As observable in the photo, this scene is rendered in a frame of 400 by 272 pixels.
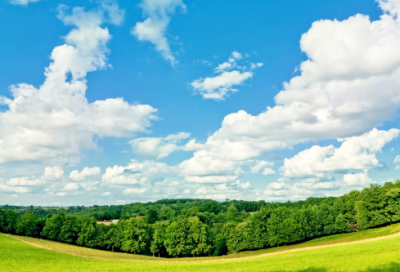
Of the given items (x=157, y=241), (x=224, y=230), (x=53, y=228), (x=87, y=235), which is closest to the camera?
(x=157, y=241)

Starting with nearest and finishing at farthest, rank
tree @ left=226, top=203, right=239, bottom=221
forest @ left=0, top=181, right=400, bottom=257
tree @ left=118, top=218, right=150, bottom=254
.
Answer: forest @ left=0, top=181, right=400, bottom=257
tree @ left=118, top=218, right=150, bottom=254
tree @ left=226, top=203, right=239, bottom=221

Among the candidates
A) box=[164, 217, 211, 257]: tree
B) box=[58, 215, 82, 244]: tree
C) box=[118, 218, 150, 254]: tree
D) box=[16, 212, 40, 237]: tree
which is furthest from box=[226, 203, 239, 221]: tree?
box=[16, 212, 40, 237]: tree

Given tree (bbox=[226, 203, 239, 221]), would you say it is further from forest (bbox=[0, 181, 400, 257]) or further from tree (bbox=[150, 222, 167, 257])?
tree (bbox=[150, 222, 167, 257])

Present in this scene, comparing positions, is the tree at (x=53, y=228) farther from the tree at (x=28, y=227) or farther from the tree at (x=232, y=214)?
the tree at (x=232, y=214)

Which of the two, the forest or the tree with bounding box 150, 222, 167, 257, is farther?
the tree with bounding box 150, 222, 167, 257

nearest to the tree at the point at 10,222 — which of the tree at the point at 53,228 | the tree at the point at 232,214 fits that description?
the tree at the point at 53,228

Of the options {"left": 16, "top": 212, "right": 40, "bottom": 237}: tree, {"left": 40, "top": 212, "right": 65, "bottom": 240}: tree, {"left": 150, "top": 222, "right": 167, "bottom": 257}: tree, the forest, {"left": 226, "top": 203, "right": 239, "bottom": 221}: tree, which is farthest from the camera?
{"left": 226, "top": 203, "right": 239, "bottom": 221}: tree

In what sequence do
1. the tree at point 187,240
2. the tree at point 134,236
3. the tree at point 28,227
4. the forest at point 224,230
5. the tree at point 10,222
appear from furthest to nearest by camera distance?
the tree at point 10,222, the tree at point 28,227, the tree at point 134,236, the forest at point 224,230, the tree at point 187,240

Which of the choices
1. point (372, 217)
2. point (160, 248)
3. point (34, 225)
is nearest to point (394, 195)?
point (372, 217)

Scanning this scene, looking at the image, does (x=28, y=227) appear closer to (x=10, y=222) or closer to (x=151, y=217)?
(x=10, y=222)

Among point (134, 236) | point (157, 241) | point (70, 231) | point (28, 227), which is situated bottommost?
point (157, 241)

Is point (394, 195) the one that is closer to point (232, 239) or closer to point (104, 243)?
point (232, 239)

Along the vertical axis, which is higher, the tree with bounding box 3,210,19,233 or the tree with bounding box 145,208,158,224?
the tree with bounding box 3,210,19,233

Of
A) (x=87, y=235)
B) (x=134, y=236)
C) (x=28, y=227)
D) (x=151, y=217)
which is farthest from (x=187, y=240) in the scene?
(x=151, y=217)
